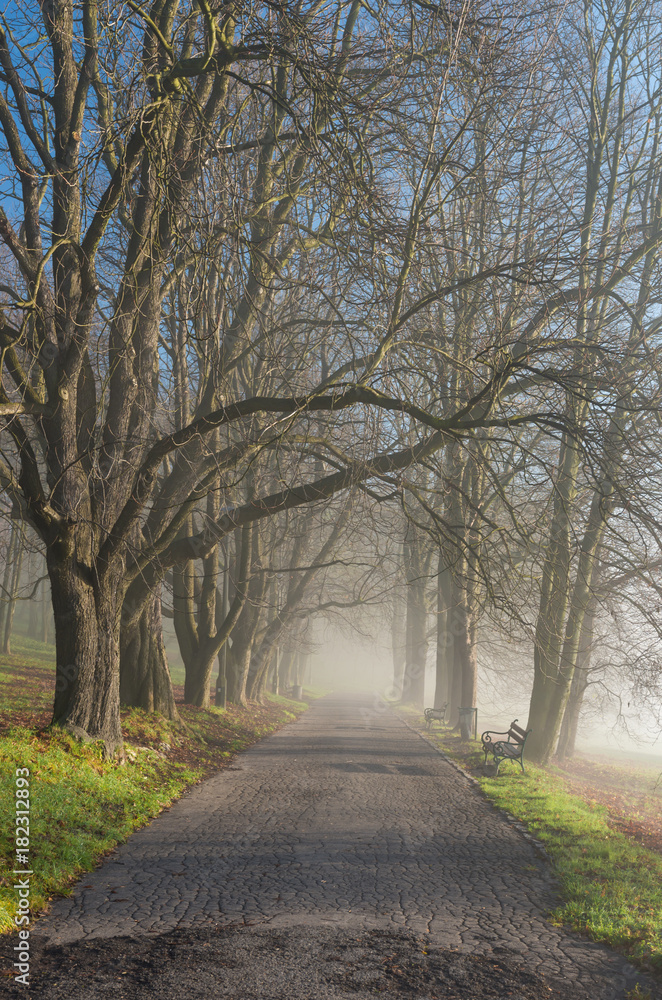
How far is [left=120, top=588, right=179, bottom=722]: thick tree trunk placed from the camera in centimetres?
1077

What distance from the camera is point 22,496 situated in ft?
25.2

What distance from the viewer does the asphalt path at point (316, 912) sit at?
363 centimetres

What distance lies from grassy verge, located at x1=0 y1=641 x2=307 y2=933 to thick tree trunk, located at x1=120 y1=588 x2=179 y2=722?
32cm

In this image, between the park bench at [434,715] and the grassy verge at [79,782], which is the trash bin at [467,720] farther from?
the grassy verge at [79,782]

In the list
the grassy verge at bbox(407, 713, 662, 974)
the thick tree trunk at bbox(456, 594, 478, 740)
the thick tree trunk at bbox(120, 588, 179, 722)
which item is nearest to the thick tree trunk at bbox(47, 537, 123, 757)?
the thick tree trunk at bbox(120, 588, 179, 722)

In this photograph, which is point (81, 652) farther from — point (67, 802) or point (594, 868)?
→ point (594, 868)

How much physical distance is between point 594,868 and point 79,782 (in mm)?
5089

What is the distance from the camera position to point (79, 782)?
6.73 meters

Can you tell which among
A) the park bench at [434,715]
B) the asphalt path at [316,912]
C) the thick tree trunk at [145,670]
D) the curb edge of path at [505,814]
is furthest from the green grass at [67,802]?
the park bench at [434,715]

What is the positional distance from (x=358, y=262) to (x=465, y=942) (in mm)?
5695

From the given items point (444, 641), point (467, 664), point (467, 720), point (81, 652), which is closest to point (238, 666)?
point (467, 664)

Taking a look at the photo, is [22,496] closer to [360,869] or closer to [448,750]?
[360,869]

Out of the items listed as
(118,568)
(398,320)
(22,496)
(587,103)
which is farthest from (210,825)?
(587,103)

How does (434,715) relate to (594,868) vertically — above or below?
below
